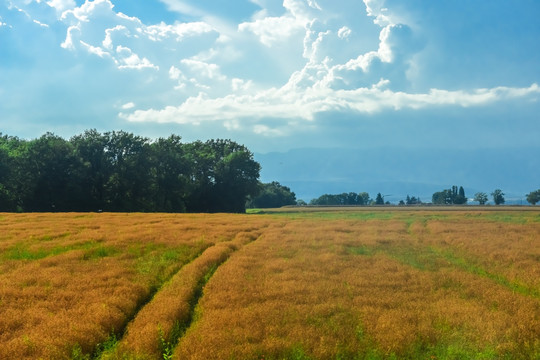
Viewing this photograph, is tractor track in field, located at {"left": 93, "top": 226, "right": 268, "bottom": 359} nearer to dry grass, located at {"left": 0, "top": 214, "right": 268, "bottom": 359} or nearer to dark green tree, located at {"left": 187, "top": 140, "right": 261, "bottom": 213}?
dry grass, located at {"left": 0, "top": 214, "right": 268, "bottom": 359}

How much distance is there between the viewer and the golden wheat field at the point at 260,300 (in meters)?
11.1

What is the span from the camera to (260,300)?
15.4 metres

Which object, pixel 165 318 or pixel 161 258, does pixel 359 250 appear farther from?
pixel 165 318

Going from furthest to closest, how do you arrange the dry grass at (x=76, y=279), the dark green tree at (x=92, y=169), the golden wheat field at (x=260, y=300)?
the dark green tree at (x=92, y=169) → the dry grass at (x=76, y=279) → the golden wheat field at (x=260, y=300)

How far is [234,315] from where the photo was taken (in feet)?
43.8

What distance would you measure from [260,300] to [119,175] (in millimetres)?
77858

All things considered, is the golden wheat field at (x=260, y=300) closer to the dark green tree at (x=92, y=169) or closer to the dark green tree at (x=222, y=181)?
the dark green tree at (x=92, y=169)

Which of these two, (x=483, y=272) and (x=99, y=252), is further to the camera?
(x=99, y=252)

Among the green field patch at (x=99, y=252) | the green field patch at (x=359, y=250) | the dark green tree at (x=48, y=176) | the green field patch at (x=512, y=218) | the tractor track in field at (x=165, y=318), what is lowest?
the tractor track in field at (x=165, y=318)

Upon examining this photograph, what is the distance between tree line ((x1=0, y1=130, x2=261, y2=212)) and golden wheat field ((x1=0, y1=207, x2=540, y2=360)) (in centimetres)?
5456

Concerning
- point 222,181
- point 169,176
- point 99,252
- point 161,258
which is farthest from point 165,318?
point 222,181

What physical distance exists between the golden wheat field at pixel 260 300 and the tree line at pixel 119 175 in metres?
54.6

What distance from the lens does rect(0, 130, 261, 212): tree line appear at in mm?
76000

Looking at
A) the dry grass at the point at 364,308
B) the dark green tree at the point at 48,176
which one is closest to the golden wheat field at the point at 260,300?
the dry grass at the point at 364,308
